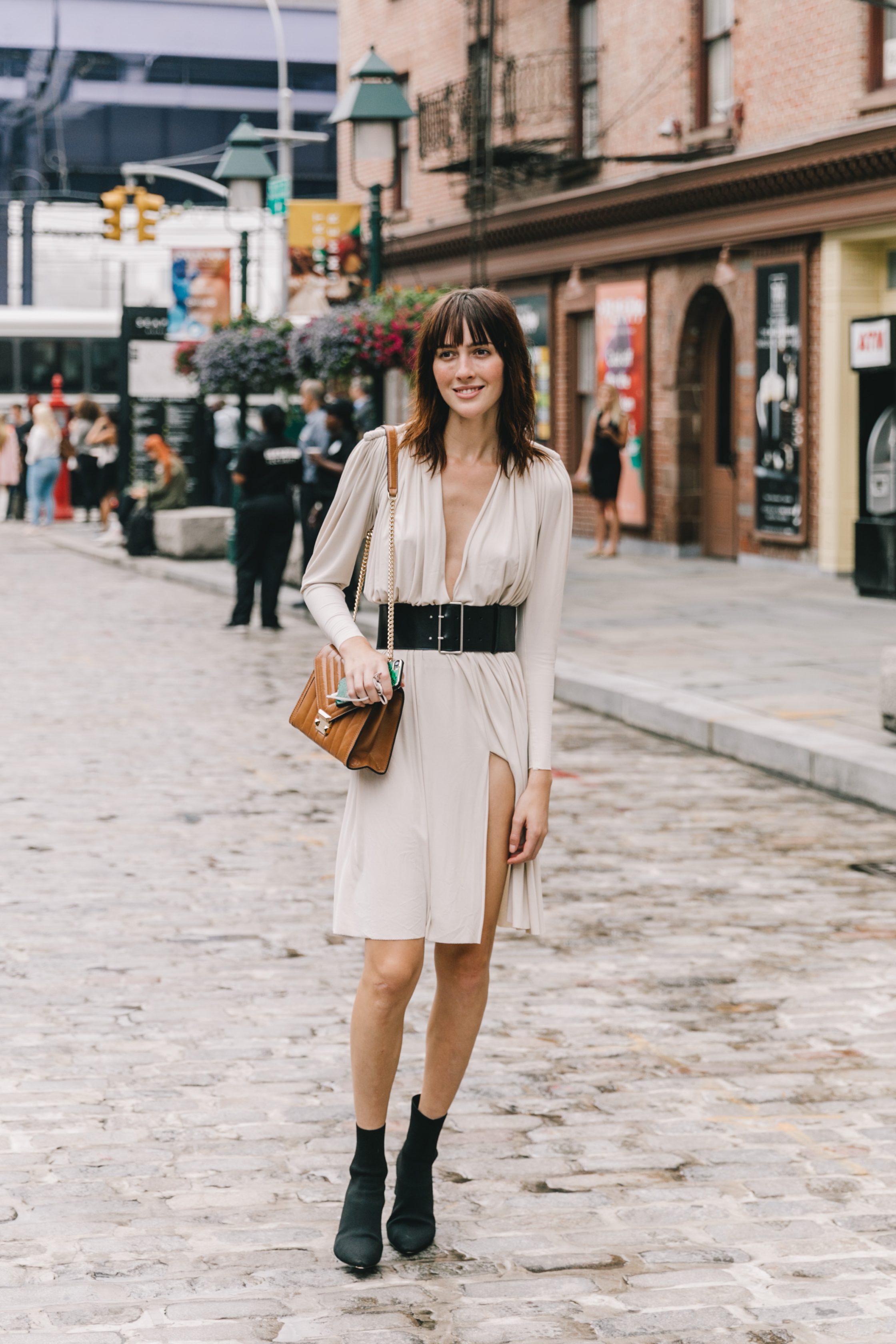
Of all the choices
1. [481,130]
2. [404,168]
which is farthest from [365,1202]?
[404,168]

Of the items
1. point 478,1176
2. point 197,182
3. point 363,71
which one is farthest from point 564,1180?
point 197,182

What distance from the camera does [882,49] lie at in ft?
59.2

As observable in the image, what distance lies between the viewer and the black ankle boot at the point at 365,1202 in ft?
12.0

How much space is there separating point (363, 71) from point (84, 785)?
9753 mm

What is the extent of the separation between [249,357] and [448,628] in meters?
17.2

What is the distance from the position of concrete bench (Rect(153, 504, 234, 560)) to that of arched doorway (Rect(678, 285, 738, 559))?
5490 mm

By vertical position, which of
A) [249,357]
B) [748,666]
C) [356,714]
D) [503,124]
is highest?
[503,124]

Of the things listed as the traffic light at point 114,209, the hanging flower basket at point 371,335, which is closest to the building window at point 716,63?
the hanging flower basket at point 371,335

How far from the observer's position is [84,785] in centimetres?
905

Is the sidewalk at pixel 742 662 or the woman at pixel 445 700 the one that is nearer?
the woman at pixel 445 700

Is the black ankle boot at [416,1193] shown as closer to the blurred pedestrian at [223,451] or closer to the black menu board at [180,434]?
the black menu board at [180,434]

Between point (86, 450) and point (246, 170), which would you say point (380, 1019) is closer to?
point (246, 170)

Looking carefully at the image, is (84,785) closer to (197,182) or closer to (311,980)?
(311,980)

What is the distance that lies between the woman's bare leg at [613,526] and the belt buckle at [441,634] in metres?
18.6
